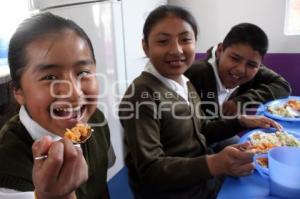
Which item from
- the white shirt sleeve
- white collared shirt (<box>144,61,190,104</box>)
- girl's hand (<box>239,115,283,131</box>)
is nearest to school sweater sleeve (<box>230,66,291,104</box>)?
girl's hand (<box>239,115,283,131</box>)

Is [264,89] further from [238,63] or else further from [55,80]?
[55,80]

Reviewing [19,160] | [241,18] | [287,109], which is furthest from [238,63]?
[241,18]

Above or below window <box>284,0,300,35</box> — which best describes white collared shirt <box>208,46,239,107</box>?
below

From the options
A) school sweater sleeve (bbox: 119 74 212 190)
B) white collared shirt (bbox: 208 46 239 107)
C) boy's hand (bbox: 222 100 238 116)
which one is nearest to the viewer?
school sweater sleeve (bbox: 119 74 212 190)

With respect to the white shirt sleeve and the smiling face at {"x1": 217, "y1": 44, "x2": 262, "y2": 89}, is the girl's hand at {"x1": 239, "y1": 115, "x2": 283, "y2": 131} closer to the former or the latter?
the smiling face at {"x1": 217, "y1": 44, "x2": 262, "y2": 89}

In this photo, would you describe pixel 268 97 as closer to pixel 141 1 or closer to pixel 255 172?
pixel 255 172

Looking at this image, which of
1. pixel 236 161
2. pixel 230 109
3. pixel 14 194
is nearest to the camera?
pixel 14 194

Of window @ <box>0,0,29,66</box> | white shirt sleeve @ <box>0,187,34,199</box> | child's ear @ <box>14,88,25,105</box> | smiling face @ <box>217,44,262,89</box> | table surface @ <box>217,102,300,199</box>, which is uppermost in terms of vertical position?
window @ <box>0,0,29,66</box>

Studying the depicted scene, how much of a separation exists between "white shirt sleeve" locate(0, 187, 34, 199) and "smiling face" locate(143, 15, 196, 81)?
23.5 inches

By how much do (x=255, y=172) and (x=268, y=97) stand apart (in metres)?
0.73

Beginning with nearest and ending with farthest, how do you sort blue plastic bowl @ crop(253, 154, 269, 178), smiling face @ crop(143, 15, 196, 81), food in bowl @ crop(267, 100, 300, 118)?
blue plastic bowl @ crop(253, 154, 269, 178), smiling face @ crop(143, 15, 196, 81), food in bowl @ crop(267, 100, 300, 118)

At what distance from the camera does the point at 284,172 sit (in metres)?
0.55

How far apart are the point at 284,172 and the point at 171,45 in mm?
572

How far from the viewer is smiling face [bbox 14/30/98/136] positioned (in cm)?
56
